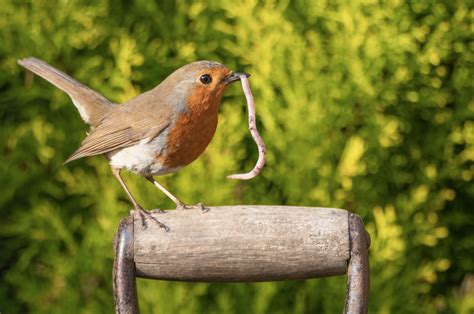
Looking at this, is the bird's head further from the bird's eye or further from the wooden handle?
the wooden handle

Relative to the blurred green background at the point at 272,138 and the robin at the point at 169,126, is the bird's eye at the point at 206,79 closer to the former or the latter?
the robin at the point at 169,126

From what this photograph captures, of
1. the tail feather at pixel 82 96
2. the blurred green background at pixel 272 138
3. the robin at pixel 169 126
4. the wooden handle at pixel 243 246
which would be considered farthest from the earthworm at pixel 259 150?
the blurred green background at pixel 272 138

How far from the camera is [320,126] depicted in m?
4.15

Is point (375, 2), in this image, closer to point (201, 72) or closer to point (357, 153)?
point (357, 153)

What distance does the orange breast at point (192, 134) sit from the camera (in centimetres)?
306

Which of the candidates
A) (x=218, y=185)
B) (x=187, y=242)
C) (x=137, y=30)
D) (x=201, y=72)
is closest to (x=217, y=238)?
(x=187, y=242)

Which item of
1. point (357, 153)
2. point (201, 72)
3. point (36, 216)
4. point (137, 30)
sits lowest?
point (36, 216)

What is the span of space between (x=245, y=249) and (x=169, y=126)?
2.20 feet

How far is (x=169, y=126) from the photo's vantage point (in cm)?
314

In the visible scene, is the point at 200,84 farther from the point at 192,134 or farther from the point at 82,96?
the point at 82,96

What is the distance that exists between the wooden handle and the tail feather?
3.46ft

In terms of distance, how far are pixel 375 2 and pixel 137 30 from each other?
1109 millimetres

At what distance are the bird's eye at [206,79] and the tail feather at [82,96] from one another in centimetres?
63

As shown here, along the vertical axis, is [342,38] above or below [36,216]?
above
